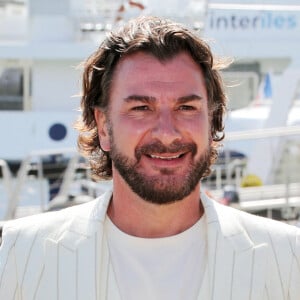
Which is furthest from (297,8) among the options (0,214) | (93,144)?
(93,144)

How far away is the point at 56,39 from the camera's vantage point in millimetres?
12523

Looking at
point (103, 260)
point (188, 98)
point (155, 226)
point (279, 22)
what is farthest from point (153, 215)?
point (279, 22)

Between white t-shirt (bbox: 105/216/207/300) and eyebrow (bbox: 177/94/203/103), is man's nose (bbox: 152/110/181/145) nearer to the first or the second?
eyebrow (bbox: 177/94/203/103)

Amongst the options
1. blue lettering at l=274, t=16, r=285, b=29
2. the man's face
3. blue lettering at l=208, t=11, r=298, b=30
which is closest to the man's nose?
the man's face

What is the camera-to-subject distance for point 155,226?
1307 millimetres

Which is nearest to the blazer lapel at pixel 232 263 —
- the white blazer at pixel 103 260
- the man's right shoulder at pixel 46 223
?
the white blazer at pixel 103 260

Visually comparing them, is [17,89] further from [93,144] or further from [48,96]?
[93,144]

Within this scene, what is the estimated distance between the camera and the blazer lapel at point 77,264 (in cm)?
125

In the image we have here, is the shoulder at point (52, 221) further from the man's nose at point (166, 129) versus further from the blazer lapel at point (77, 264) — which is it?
the man's nose at point (166, 129)

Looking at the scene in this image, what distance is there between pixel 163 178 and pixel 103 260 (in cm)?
18

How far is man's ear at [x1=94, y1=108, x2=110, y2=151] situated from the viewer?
54.1 inches

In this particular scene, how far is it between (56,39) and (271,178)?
21.9 ft

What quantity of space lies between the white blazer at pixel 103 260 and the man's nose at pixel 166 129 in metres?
0.17

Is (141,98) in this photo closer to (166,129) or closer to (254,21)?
(166,129)
